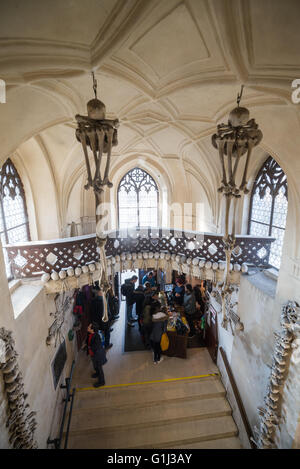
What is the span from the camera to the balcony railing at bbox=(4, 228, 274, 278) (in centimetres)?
412

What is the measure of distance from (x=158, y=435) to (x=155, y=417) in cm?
31

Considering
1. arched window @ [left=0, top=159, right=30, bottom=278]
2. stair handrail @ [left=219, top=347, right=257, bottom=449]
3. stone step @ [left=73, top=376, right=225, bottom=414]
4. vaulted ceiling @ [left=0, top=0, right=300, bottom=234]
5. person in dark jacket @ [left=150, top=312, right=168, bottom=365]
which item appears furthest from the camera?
person in dark jacket @ [left=150, top=312, right=168, bottom=365]

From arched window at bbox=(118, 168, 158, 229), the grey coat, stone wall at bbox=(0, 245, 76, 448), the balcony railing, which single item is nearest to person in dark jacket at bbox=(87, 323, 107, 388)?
stone wall at bbox=(0, 245, 76, 448)

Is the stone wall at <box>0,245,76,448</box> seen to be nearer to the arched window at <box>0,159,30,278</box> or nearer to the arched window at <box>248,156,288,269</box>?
the arched window at <box>0,159,30,278</box>

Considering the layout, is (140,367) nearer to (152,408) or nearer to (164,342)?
(164,342)

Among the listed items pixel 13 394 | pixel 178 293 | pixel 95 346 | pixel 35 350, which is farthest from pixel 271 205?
pixel 13 394

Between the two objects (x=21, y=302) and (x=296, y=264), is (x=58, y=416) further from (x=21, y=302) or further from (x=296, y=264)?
(x=296, y=264)

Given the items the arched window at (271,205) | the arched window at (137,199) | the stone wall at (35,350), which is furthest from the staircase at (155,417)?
the arched window at (137,199)

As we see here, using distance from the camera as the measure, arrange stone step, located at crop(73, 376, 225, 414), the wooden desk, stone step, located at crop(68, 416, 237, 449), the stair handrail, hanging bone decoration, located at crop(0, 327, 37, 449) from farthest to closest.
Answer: the wooden desk → stone step, located at crop(73, 376, 225, 414) → stone step, located at crop(68, 416, 237, 449) → the stair handrail → hanging bone decoration, located at crop(0, 327, 37, 449)

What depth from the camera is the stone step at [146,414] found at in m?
4.54

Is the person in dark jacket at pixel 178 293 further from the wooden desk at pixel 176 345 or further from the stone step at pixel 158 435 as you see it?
the stone step at pixel 158 435

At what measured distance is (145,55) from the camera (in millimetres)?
2465

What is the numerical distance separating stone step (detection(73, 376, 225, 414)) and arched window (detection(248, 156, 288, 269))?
138 inches

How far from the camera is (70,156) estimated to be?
6117mm
